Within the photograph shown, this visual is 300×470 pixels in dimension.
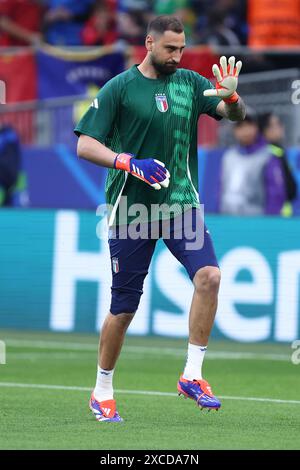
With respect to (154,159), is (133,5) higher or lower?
higher

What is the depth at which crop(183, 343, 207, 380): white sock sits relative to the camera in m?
8.62

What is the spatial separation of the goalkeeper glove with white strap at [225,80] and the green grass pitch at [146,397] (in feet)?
7.27

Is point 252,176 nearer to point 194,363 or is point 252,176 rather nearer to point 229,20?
point 229,20

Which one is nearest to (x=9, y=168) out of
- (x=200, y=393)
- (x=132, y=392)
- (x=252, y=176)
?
(x=252, y=176)

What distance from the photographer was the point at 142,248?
8773 millimetres

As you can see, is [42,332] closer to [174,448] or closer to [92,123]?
[92,123]

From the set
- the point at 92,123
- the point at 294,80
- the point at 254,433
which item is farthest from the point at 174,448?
the point at 294,80

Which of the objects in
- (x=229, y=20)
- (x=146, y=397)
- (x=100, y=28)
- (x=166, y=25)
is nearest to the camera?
(x=166, y=25)

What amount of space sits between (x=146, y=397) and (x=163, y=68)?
2.76 meters

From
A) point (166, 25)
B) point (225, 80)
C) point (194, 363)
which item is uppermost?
point (166, 25)

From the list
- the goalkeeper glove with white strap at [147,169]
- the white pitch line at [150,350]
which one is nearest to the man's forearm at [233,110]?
the goalkeeper glove with white strap at [147,169]

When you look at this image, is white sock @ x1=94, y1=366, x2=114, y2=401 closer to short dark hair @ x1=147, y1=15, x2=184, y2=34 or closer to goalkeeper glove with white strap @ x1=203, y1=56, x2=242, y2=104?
goalkeeper glove with white strap @ x1=203, y1=56, x2=242, y2=104

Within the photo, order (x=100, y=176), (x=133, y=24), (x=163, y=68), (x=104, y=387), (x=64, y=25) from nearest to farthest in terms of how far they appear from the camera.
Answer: (x=163, y=68) < (x=104, y=387) < (x=100, y=176) < (x=133, y=24) < (x=64, y=25)

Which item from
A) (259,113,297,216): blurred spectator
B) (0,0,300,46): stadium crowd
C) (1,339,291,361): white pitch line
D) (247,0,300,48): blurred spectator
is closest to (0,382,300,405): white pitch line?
(1,339,291,361): white pitch line
